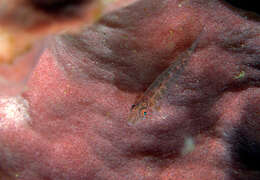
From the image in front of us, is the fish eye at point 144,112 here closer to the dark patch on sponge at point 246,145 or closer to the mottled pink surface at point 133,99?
the mottled pink surface at point 133,99

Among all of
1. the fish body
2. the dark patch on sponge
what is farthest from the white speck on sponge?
the dark patch on sponge

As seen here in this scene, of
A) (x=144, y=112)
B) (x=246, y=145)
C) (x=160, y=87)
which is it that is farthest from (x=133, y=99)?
(x=246, y=145)

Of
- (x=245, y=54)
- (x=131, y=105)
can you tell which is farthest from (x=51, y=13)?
(x=245, y=54)

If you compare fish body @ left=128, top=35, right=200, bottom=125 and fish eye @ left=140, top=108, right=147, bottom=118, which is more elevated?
fish body @ left=128, top=35, right=200, bottom=125

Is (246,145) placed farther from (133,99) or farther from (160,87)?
(133,99)

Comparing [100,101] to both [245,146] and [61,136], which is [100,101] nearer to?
[61,136]

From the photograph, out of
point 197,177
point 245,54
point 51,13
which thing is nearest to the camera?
point 51,13

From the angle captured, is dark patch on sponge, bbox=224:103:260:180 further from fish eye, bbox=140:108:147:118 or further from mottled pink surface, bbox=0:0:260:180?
fish eye, bbox=140:108:147:118
